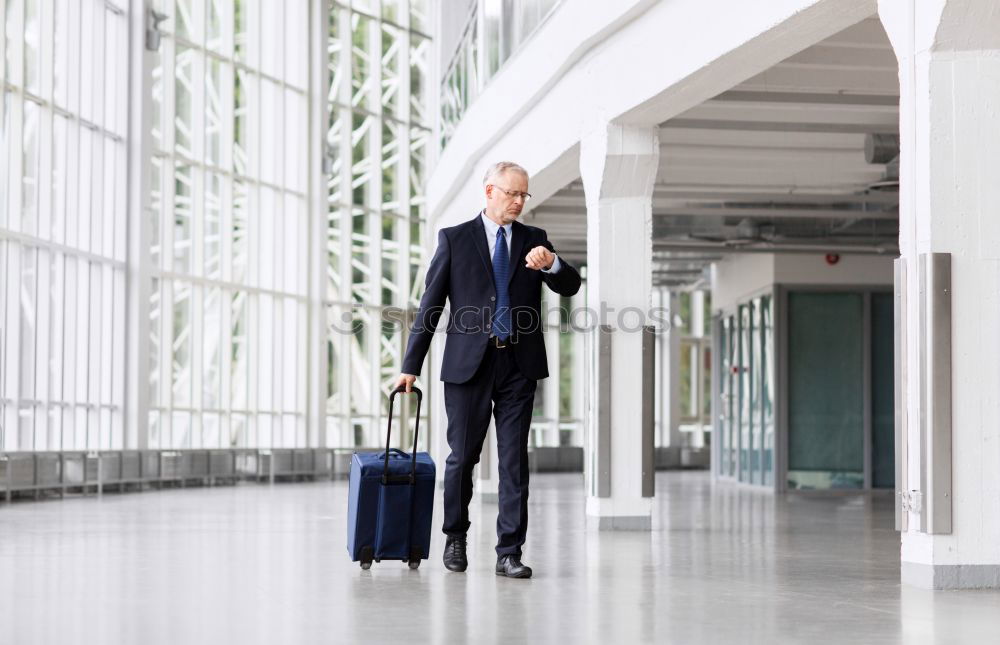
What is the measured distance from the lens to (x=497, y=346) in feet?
21.6

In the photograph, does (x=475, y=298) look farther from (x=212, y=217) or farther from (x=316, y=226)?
(x=316, y=226)

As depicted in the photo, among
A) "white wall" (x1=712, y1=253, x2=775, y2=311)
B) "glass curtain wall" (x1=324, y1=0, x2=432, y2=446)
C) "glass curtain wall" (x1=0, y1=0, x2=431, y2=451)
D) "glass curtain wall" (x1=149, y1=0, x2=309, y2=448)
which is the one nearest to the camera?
"glass curtain wall" (x1=0, y1=0, x2=431, y2=451)

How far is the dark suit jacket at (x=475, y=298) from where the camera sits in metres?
6.61

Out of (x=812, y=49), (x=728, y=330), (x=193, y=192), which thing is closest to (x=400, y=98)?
(x=193, y=192)

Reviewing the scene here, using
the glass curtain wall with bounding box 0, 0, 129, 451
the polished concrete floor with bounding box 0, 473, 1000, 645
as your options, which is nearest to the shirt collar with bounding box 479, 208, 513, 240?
the polished concrete floor with bounding box 0, 473, 1000, 645

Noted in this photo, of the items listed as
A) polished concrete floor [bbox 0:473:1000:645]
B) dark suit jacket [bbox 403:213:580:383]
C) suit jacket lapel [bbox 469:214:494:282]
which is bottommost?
polished concrete floor [bbox 0:473:1000:645]

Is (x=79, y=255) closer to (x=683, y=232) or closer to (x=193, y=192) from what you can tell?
(x=193, y=192)

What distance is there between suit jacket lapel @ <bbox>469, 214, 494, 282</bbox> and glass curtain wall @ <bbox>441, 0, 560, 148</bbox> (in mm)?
5733

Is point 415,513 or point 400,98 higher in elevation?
point 400,98

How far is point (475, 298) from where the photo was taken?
6707 millimetres

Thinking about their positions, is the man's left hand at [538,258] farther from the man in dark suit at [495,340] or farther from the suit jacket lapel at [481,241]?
the suit jacket lapel at [481,241]

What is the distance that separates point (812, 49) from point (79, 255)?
13168 millimetres

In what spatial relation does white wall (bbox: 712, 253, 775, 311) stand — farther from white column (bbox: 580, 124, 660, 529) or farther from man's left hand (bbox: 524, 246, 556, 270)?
man's left hand (bbox: 524, 246, 556, 270)

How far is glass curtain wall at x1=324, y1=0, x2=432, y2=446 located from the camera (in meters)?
29.5
